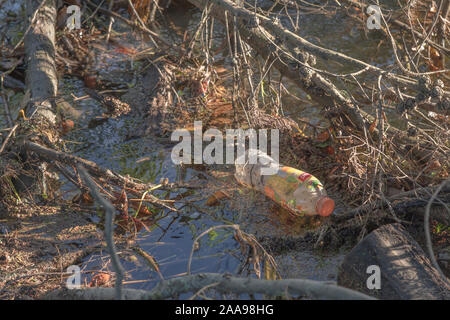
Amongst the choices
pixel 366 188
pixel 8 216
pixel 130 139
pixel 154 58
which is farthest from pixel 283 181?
pixel 154 58

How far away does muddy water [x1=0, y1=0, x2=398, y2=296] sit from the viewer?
2.95 m

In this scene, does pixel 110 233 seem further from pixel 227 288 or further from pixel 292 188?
pixel 292 188

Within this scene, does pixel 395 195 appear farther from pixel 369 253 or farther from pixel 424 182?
pixel 369 253

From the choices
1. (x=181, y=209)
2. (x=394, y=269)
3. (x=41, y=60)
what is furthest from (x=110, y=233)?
(x=41, y=60)

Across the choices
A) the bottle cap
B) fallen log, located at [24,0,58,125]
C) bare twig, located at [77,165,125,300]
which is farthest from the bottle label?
fallen log, located at [24,0,58,125]

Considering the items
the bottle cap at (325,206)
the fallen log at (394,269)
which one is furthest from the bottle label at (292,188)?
the fallen log at (394,269)

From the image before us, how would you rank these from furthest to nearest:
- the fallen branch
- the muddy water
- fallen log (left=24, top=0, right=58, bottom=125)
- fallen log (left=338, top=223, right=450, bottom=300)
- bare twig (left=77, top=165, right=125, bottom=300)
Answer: fallen log (left=24, top=0, right=58, bottom=125), the muddy water, fallen log (left=338, top=223, right=450, bottom=300), the fallen branch, bare twig (left=77, top=165, right=125, bottom=300)

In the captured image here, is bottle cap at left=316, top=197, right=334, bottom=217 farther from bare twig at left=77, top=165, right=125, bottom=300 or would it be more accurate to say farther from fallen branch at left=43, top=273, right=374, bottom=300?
bare twig at left=77, top=165, right=125, bottom=300

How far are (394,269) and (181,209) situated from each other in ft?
4.78

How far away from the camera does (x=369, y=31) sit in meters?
5.26

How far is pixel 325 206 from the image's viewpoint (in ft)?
10.1

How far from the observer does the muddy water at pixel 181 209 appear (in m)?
2.95

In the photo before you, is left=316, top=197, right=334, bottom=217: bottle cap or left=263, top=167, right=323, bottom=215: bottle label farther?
left=263, top=167, right=323, bottom=215: bottle label

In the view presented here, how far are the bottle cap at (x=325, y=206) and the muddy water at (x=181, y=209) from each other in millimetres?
188
